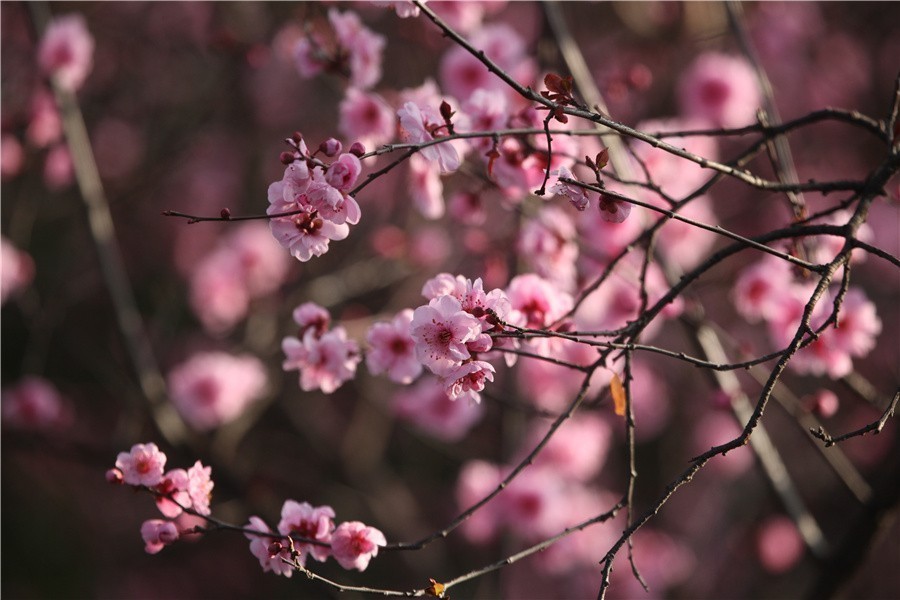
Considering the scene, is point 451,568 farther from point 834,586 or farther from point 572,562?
point 834,586

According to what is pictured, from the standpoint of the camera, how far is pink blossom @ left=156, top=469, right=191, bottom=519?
1.42 meters

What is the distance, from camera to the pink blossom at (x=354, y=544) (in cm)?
139

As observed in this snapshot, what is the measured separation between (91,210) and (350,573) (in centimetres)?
264

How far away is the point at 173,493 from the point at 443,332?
0.62 m

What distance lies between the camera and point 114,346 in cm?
549

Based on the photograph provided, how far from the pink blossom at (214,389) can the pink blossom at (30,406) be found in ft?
1.56

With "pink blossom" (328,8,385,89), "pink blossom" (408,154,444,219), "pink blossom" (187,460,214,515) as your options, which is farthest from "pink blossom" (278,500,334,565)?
"pink blossom" (328,8,385,89)

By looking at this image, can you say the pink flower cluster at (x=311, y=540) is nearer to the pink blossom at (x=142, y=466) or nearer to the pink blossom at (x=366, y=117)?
the pink blossom at (x=142, y=466)

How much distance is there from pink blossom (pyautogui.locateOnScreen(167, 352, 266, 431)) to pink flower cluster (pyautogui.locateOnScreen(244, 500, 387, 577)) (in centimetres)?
186

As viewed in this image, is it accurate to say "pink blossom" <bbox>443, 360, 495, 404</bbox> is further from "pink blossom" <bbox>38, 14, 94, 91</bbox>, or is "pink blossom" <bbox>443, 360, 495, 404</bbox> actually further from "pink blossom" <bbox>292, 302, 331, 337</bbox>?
"pink blossom" <bbox>38, 14, 94, 91</bbox>

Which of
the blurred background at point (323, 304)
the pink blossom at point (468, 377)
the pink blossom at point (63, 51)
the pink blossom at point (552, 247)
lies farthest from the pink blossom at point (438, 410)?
the pink blossom at point (63, 51)

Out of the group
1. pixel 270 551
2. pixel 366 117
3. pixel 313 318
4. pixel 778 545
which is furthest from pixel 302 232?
pixel 778 545

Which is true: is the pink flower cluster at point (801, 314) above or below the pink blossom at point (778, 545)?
below

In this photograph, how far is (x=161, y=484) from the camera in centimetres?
143
